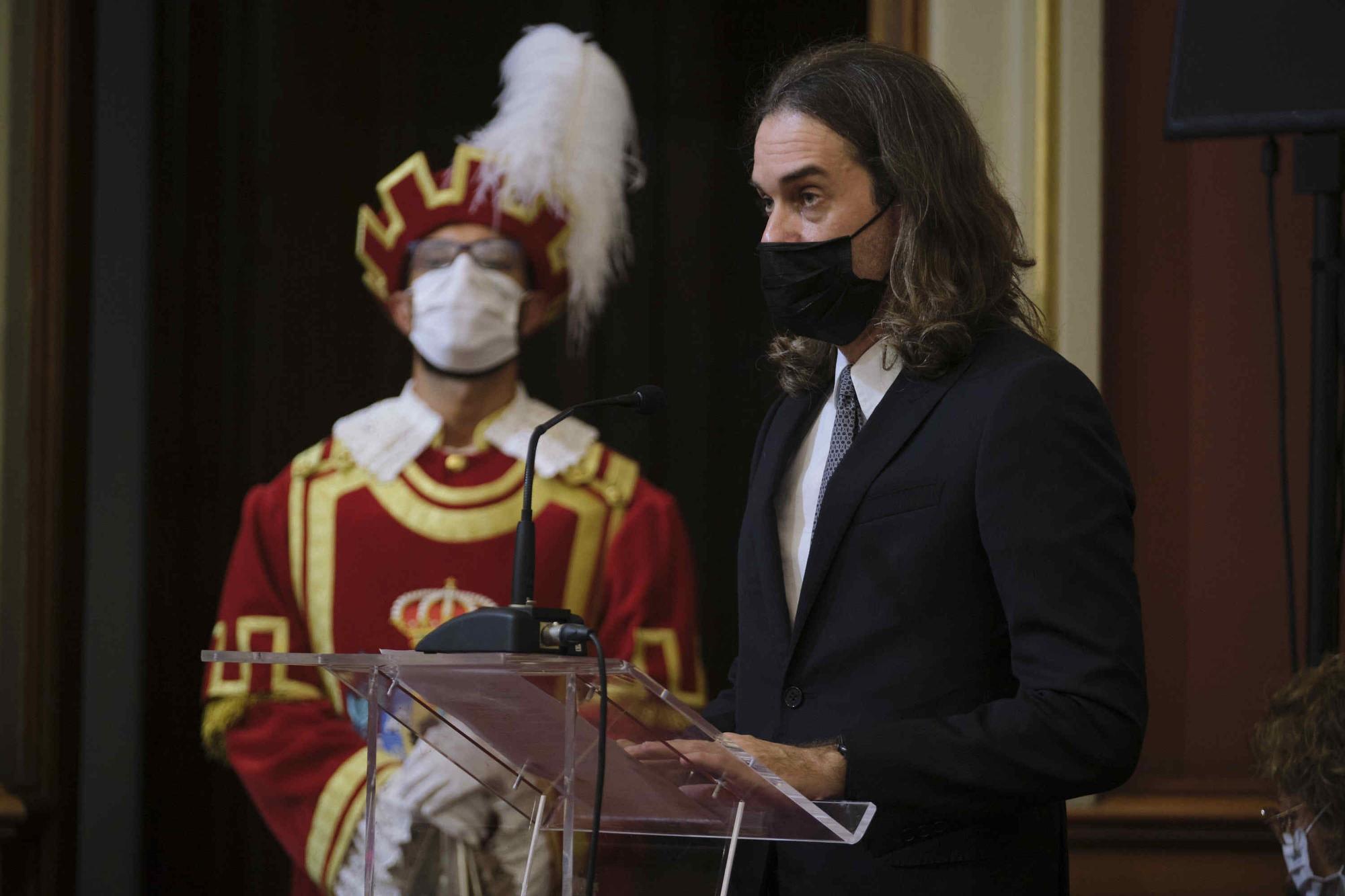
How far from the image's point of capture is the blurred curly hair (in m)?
1.99

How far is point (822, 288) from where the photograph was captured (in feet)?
5.61

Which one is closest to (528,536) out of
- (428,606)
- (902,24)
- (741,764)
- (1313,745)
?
(741,764)

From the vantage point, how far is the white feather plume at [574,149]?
317cm

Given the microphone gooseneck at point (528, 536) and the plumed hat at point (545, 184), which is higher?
the plumed hat at point (545, 184)

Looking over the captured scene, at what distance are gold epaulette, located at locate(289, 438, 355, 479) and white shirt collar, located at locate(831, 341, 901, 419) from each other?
5.65 feet

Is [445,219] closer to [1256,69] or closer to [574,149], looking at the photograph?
[574,149]

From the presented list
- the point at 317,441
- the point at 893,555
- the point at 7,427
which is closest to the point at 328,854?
the point at 317,441

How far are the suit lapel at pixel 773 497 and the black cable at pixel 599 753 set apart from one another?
0.41 m

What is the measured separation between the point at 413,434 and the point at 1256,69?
5.97ft

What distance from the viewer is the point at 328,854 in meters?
3.05

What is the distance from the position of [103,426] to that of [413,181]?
864 mm

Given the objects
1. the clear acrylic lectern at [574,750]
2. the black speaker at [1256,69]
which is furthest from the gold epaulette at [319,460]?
the clear acrylic lectern at [574,750]

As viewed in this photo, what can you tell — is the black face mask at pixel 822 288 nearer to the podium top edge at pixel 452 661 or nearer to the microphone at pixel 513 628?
the microphone at pixel 513 628

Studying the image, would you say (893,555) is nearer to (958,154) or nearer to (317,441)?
(958,154)
